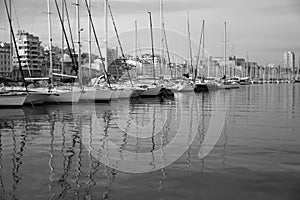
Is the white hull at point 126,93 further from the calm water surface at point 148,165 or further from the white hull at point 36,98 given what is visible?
the calm water surface at point 148,165

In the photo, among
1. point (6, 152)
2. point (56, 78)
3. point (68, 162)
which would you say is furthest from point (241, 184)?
point (56, 78)

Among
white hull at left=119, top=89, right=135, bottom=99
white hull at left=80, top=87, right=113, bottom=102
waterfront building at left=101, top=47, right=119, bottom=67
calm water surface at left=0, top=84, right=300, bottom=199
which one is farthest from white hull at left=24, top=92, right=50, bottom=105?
waterfront building at left=101, top=47, right=119, bottom=67

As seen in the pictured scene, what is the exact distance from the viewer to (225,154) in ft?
44.1

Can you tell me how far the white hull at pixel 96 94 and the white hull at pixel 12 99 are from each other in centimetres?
703

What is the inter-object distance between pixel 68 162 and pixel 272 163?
6025 millimetres

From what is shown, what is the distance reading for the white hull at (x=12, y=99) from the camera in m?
32.8

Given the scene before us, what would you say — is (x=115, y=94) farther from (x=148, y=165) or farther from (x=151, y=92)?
(x=148, y=165)

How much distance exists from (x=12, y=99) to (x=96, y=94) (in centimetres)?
924

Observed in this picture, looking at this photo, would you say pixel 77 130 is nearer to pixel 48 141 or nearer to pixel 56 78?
pixel 48 141

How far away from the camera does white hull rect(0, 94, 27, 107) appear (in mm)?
32812

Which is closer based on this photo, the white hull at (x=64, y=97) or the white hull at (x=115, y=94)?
the white hull at (x=64, y=97)

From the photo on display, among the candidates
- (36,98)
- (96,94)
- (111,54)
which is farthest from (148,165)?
(111,54)

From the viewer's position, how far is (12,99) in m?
33.1

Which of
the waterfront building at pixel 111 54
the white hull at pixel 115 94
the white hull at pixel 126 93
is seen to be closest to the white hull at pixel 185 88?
the waterfront building at pixel 111 54
